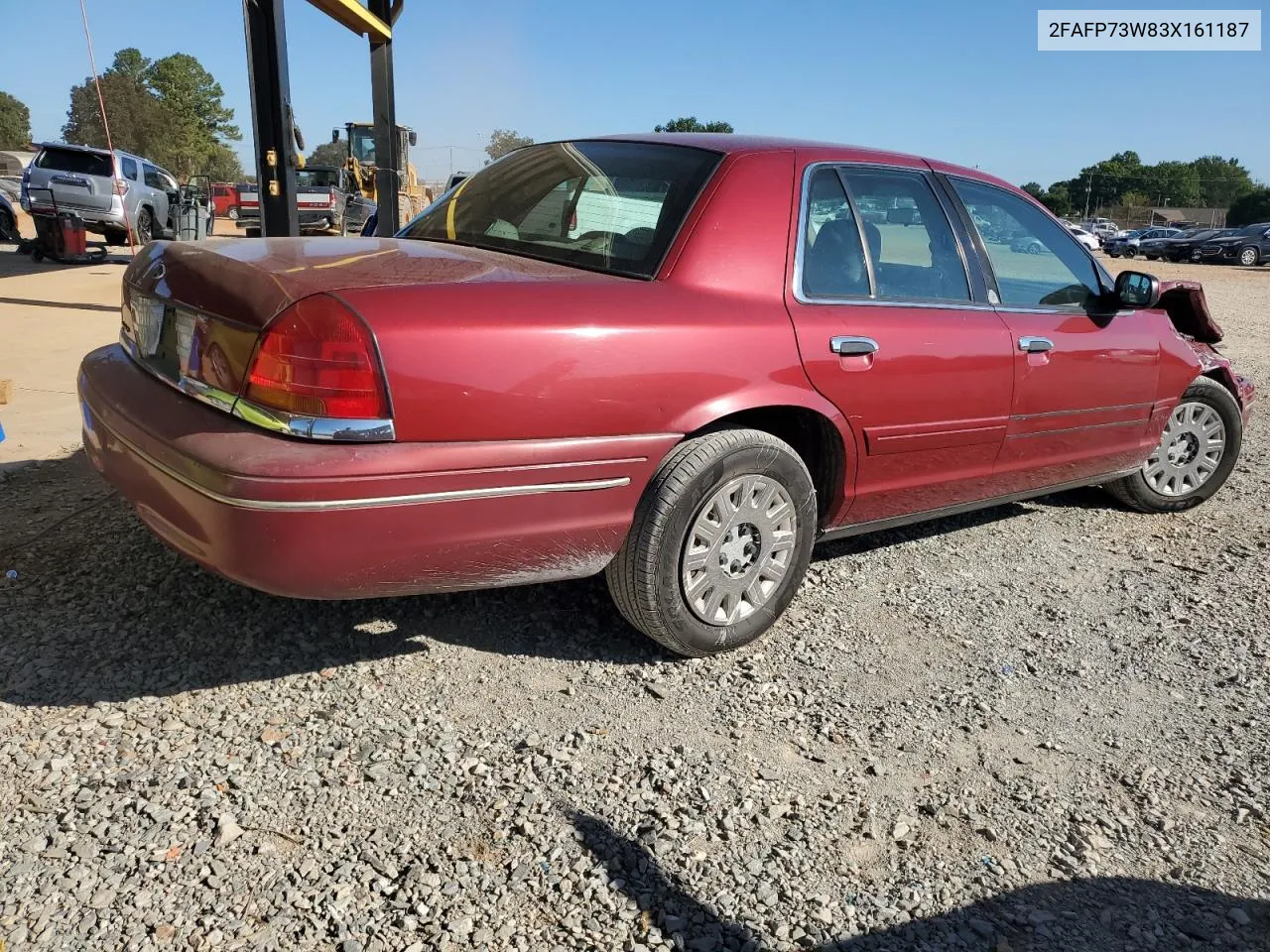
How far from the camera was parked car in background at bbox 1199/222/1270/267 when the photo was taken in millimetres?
33125

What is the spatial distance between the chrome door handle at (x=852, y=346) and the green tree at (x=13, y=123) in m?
88.6

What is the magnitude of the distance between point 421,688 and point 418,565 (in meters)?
0.51

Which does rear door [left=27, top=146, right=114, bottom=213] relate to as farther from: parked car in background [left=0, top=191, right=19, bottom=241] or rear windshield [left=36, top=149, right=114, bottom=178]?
parked car in background [left=0, top=191, right=19, bottom=241]

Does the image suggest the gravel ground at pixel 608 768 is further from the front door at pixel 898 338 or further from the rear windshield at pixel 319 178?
the rear windshield at pixel 319 178

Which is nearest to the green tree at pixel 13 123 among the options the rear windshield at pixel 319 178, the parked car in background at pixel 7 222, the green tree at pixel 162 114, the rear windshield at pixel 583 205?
the green tree at pixel 162 114

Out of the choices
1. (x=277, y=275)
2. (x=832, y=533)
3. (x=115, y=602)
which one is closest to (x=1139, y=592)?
(x=832, y=533)

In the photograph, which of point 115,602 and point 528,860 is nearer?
point 528,860

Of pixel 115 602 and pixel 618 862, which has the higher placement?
pixel 115 602

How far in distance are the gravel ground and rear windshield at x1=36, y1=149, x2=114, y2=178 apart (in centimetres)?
1544

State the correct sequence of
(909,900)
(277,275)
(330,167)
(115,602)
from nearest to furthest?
(909,900) → (277,275) → (115,602) → (330,167)

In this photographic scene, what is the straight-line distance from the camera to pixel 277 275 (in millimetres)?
2451

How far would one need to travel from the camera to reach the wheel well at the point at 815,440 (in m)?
3.16

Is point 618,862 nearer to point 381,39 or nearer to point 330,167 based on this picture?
point 381,39

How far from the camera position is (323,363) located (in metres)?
2.32
